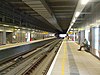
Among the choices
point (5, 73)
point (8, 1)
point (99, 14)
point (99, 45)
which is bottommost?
point (5, 73)

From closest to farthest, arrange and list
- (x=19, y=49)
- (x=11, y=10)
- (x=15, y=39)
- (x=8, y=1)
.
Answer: (x=8, y=1) < (x=11, y=10) < (x=19, y=49) < (x=15, y=39)

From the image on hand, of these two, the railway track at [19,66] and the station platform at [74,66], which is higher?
the station platform at [74,66]

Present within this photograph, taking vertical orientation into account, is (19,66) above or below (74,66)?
below

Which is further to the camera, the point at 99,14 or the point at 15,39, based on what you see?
the point at 15,39

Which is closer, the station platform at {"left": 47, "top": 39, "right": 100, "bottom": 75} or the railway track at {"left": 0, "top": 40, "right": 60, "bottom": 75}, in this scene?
the station platform at {"left": 47, "top": 39, "right": 100, "bottom": 75}

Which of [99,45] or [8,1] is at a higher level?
[8,1]

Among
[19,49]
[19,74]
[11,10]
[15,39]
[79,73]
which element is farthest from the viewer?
[15,39]

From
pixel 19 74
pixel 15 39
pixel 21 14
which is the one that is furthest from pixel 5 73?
pixel 15 39

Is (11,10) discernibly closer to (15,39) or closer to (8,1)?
(8,1)

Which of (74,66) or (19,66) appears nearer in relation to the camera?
(74,66)

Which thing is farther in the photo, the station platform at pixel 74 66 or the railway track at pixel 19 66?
the railway track at pixel 19 66

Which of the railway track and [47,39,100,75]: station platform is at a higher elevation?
[47,39,100,75]: station platform

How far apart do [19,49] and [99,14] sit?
12434 mm

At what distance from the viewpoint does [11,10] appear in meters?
12.7
